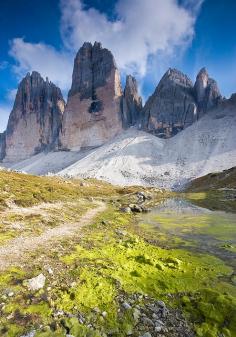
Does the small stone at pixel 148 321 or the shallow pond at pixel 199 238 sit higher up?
the small stone at pixel 148 321

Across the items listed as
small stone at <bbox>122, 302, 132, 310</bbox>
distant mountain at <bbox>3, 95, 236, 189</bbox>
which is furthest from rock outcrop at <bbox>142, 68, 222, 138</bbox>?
small stone at <bbox>122, 302, 132, 310</bbox>

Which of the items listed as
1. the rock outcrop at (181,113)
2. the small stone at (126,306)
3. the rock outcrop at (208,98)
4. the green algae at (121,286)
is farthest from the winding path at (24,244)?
the rock outcrop at (208,98)

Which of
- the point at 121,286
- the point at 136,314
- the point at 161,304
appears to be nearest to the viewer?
the point at 136,314

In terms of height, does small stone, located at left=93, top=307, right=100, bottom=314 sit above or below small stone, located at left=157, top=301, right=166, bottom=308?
below

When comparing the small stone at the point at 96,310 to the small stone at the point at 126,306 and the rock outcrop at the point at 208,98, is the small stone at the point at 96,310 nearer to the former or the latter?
the small stone at the point at 126,306

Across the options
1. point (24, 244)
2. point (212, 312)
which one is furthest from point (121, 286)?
point (24, 244)

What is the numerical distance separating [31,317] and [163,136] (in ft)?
619

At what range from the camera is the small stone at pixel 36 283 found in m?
10.7

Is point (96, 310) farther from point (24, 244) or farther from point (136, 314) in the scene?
point (24, 244)

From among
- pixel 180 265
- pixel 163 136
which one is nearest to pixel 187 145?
pixel 163 136

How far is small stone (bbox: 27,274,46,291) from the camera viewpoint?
35.1 feet

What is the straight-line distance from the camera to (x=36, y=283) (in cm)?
1084

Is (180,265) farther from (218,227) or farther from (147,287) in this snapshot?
(218,227)

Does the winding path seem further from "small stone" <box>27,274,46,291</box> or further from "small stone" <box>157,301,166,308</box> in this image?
"small stone" <box>157,301,166,308</box>
